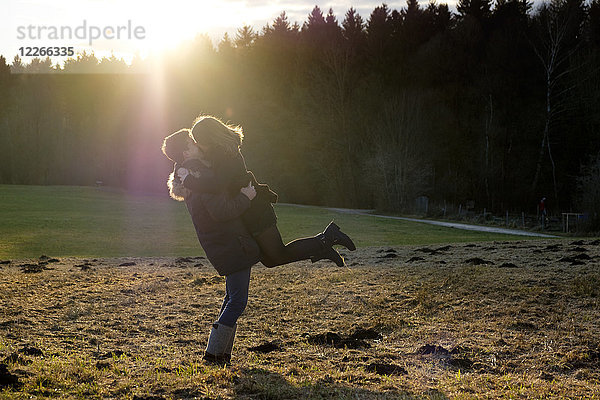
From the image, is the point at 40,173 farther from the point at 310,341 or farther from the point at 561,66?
the point at 310,341

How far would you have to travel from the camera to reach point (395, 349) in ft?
Result: 20.6

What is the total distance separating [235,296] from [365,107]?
5047 cm

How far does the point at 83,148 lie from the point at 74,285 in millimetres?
68210

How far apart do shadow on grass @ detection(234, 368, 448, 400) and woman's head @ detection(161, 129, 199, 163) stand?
2.00 metres

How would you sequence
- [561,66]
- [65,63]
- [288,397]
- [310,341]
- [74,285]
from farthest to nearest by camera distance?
[65,63] → [561,66] → [74,285] → [310,341] → [288,397]

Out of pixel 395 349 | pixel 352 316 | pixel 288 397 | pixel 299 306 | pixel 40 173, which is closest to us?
pixel 288 397

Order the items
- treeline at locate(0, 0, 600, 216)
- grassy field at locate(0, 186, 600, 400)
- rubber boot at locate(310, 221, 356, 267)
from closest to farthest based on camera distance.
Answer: grassy field at locate(0, 186, 600, 400) → rubber boot at locate(310, 221, 356, 267) → treeline at locate(0, 0, 600, 216)

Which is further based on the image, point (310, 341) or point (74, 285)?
point (74, 285)

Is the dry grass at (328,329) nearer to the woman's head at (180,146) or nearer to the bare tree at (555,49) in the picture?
the woman's head at (180,146)

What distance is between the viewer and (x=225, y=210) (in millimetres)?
4984

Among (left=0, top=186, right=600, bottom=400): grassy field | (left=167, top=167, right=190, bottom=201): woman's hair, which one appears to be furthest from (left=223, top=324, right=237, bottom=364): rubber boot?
(left=167, top=167, right=190, bottom=201): woman's hair

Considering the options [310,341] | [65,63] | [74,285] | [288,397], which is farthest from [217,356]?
[65,63]

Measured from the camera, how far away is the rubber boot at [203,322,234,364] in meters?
5.40

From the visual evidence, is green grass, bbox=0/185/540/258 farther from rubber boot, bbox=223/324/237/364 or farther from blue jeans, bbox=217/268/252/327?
blue jeans, bbox=217/268/252/327
